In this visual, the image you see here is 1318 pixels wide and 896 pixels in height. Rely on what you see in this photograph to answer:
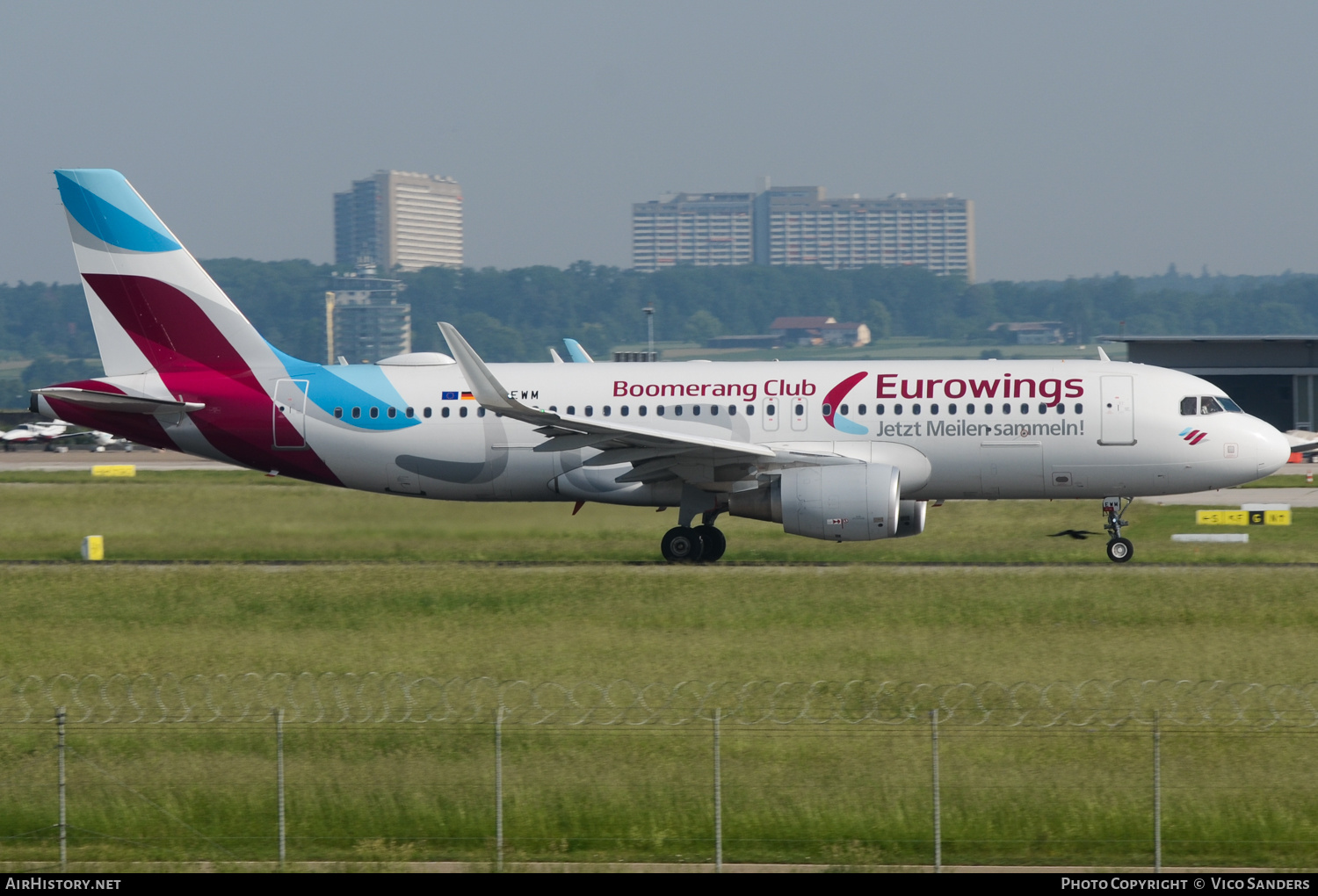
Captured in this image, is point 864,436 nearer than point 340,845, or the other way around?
point 340,845

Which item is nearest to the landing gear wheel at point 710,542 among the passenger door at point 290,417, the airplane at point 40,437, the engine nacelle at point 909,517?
the engine nacelle at point 909,517

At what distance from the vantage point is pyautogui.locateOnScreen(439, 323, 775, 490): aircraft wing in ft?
91.7

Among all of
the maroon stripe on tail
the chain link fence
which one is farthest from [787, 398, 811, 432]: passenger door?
the chain link fence

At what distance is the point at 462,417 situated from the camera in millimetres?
31250

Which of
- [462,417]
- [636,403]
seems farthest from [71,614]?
[636,403]

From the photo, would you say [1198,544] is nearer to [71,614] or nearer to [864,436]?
[864,436]

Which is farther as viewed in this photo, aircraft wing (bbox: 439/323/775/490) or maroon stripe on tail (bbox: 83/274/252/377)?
maroon stripe on tail (bbox: 83/274/252/377)

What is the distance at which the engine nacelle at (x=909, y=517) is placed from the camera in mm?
30766

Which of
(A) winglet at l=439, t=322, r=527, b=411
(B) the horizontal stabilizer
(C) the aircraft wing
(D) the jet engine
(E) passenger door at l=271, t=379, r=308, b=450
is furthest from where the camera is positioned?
(E) passenger door at l=271, t=379, r=308, b=450

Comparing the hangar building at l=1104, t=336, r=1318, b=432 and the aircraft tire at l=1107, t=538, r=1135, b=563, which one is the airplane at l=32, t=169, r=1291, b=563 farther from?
the hangar building at l=1104, t=336, r=1318, b=432

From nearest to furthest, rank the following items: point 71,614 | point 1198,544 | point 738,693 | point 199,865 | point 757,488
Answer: point 199,865
point 738,693
point 71,614
point 757,488
point 1198,544

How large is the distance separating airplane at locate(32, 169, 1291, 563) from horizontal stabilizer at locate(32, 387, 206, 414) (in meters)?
0.04

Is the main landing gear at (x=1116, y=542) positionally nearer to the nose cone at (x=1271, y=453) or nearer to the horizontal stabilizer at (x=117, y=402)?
the nose cone at (x=1271, y=453)

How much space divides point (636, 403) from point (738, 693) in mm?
13322
